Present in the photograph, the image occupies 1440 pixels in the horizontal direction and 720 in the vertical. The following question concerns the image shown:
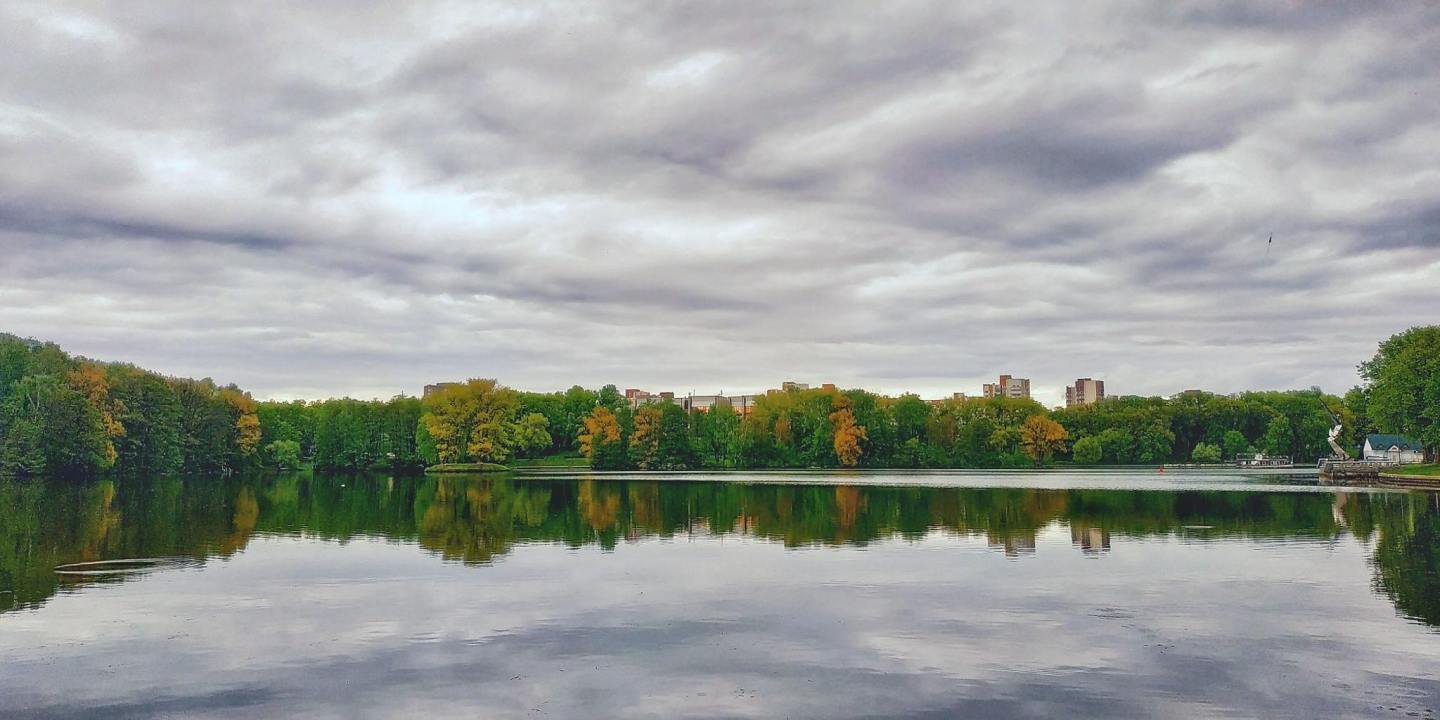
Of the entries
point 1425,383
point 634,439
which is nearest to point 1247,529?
point 1425,383

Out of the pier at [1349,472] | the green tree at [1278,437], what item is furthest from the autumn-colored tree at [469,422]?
the green tree at [1278,437]

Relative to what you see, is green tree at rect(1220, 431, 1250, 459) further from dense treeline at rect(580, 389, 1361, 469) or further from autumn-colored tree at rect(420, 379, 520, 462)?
autumn-colored tree at rect(420, 379, 520, 462)

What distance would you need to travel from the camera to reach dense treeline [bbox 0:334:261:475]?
283 feet

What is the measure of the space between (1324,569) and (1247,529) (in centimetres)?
1199

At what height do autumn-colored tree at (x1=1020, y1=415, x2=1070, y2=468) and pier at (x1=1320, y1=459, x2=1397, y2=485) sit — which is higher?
autumn-colored tree at (x1=1020, y1=415, x2=1070, y2=468)

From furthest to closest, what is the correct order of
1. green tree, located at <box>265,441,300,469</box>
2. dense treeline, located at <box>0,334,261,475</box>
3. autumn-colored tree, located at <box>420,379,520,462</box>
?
green tree, located at <box>265,441,300,469</box>, autumn-colored tree, located at <box>420,379,520,462</box>, dense treeline, located at <box>0,334,261,475</box>

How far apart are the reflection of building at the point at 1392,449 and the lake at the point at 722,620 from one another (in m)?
92.9

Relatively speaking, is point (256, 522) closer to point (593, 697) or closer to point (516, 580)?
point (516, 580)

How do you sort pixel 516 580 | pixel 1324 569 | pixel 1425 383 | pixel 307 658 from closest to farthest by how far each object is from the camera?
pixel 307 658, pixel 516 580, pixel 1324 569, pixel 1425 383

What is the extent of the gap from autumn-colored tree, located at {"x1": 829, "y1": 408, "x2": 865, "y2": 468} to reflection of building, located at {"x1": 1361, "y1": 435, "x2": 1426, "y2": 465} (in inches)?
2306

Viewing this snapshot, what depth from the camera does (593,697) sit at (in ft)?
42.0

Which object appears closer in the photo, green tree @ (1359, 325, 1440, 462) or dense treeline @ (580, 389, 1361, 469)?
green tree @ (1359, 325, 1440, 462)

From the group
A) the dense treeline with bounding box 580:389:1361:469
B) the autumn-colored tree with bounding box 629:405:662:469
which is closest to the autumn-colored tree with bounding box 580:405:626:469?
the dense treeline with bounding box 580:389:1361:469

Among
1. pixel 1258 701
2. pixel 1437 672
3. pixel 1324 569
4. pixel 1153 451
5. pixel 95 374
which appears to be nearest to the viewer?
pixel 1258 701
